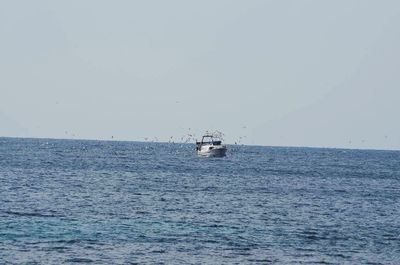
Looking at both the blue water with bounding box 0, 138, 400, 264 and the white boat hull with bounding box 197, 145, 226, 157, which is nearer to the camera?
the blue water with bounding box 0, 138, 400, 264

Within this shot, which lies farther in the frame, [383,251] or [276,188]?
[276,188]

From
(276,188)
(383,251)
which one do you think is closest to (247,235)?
(383,251)

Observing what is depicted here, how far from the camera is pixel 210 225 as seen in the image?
2480 inches

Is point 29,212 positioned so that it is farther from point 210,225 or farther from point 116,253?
point 116,253

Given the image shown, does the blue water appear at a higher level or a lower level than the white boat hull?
lower

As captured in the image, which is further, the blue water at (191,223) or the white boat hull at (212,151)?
the white boat hull at (212,151)

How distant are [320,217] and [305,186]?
1617 inches

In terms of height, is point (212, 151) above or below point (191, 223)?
above

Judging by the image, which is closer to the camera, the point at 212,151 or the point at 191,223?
the point at 191,223

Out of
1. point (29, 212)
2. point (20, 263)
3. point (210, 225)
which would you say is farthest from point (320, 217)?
point (20, 263)

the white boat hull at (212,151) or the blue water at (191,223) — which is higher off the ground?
the white boat hull at (212,151)

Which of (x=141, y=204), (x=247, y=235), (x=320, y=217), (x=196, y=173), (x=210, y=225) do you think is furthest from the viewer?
(x=196, y=173)

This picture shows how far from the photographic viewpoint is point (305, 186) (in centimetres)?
11281

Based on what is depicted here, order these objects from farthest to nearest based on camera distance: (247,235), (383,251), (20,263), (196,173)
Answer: (196,173) → (247,235) → (383,251) → (20,263)
